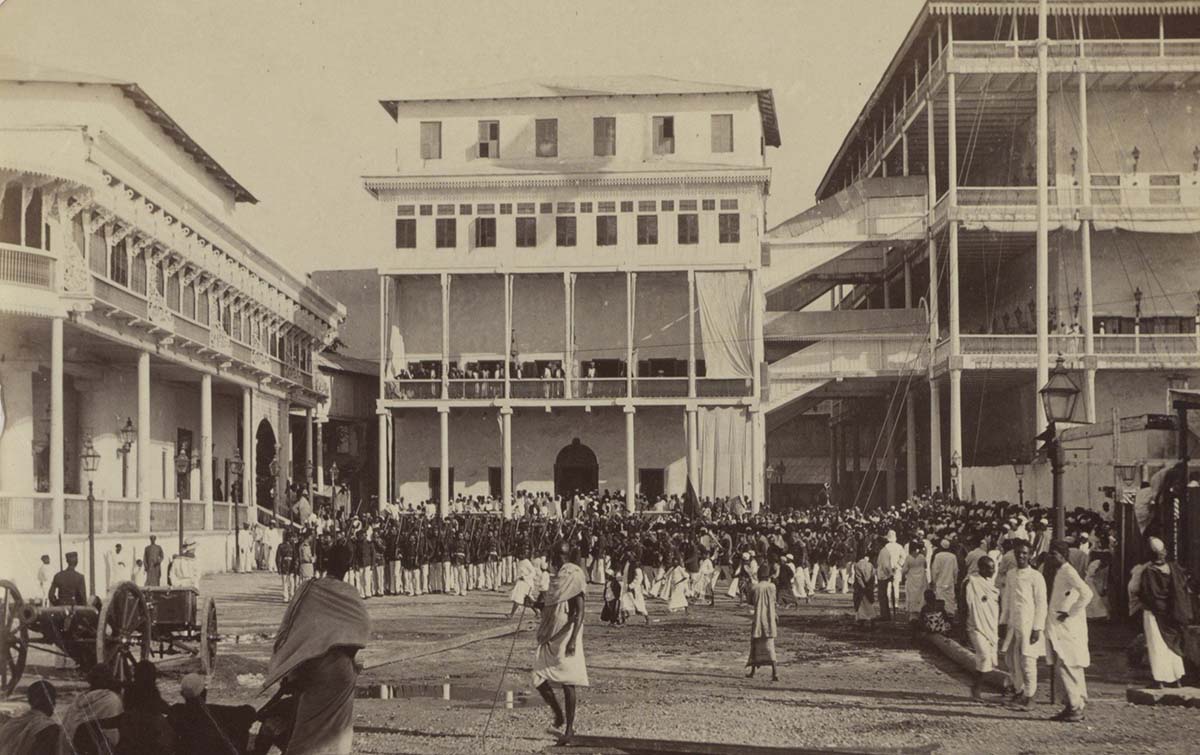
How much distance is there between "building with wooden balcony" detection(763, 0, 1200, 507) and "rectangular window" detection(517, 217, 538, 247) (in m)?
7.96

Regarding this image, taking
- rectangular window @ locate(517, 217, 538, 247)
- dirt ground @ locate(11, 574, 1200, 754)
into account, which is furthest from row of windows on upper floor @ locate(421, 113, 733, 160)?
dirt ground @ locate(11, 574, 1200, 754)

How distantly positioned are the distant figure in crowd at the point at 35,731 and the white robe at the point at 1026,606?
9.67 m

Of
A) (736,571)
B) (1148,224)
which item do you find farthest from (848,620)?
(1148,224)

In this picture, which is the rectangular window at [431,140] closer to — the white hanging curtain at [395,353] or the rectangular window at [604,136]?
the rectangular window at [604,136]

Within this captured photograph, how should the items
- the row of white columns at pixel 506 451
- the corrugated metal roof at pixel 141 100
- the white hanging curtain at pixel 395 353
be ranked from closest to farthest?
the corrugated metal roof at pixel 141 100 < the row of white columns at pixel 506 451 < the white hanging curtain at pixel 395 353

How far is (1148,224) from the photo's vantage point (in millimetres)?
38562

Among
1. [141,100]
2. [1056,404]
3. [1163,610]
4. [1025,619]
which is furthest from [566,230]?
[1163,610]

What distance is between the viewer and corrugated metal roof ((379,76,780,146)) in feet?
159

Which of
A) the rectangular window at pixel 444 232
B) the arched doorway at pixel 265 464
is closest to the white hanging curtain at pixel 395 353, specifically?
the rectangular window at pixel 444 232

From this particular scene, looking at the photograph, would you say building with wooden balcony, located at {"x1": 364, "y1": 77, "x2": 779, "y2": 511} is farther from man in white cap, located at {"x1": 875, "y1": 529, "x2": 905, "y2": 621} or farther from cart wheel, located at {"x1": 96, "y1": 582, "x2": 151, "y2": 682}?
cart wheel, located at {"x1": 96, "y1": 582, "x2": 151, "y2": 682}

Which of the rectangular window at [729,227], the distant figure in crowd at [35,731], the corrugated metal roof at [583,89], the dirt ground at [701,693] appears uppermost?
the corrugated metal roof at [583,89]

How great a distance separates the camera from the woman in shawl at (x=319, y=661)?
7977mm

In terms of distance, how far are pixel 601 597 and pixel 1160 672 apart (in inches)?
651

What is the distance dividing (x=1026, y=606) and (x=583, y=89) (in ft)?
121
